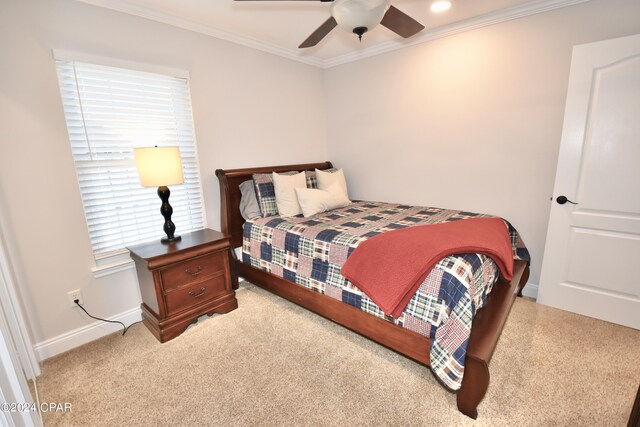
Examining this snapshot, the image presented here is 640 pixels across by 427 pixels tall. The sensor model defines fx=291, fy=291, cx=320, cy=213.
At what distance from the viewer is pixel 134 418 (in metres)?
1.54

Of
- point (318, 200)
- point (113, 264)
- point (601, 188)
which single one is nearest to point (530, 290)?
point (601, 188)

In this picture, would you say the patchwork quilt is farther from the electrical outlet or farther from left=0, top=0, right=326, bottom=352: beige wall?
the electrical outlet

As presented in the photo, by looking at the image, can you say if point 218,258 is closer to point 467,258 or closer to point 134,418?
point 134,418

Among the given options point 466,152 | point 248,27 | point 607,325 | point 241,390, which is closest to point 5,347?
point 241,390

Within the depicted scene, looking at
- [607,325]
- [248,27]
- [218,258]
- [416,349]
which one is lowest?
[607,325]

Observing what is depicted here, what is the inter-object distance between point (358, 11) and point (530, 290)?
2.76 m

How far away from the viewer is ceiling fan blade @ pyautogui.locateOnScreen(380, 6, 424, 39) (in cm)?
170

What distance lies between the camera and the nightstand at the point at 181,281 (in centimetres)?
212

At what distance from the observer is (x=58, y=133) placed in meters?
1.97

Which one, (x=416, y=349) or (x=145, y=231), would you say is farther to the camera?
(x=145, y=231)

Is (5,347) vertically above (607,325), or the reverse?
(5,347)

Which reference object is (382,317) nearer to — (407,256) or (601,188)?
(407,256)

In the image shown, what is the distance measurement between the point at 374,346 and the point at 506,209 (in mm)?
1818

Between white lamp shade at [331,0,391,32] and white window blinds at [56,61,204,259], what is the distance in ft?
5.62
